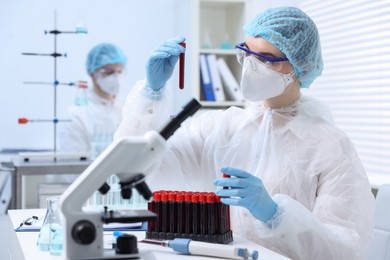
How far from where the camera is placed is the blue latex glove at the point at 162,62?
157cm

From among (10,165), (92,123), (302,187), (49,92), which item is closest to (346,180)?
(302,187)

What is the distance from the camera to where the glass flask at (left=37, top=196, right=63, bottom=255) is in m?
1.28

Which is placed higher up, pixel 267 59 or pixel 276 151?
pixel 267 59

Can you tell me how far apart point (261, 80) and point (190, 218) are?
524 millimetres

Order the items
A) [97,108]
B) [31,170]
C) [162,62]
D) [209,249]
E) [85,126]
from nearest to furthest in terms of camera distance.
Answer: [209,249] → [162,62] → [31,170] → [85,126] → [97,108]

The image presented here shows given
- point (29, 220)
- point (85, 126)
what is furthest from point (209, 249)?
point (85, 126)

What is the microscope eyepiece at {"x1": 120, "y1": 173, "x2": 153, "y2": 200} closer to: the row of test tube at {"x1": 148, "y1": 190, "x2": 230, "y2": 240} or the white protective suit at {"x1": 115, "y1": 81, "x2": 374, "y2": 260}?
the row of test tube at {"x1": 148, "y1": 190, "x2": 230, "y2": 240}

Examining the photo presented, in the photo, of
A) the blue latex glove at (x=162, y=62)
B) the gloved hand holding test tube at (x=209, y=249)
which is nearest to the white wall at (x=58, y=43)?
the blue latex glove at (x=162, y=62)

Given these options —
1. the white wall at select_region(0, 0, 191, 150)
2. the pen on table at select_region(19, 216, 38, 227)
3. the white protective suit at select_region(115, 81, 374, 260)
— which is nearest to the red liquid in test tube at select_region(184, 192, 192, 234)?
the white protective suit at select_region(115, 81, 374, 260)

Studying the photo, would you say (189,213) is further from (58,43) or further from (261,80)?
(58,43)

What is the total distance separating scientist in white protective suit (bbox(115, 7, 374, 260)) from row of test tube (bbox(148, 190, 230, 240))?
0.15ft

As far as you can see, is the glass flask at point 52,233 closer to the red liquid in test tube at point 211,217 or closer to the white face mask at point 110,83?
the red liquid in test tube at point 211,217

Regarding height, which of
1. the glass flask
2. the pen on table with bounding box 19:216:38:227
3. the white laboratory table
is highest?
the glass flask

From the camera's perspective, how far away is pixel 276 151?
1.72m
